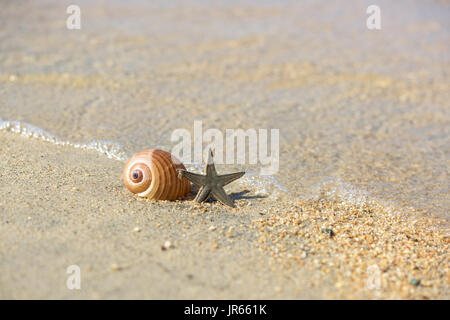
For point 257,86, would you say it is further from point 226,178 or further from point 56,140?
point 226,178

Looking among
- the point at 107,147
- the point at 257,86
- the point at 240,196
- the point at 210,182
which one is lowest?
the point at 240,196

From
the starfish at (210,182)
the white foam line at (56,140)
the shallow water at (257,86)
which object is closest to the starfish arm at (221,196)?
the starfish at (210,182)

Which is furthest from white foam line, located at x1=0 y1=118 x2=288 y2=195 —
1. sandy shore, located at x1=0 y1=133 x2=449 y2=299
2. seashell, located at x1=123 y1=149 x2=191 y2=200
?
seashell, located at x1=123 y1=149 x2=191 y2=200

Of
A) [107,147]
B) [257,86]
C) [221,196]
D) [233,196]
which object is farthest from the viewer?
[257,86]

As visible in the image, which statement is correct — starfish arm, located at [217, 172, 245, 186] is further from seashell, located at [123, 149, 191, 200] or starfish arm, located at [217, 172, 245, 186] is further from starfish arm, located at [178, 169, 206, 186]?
seashell, located at [123, 149, 191, 200]

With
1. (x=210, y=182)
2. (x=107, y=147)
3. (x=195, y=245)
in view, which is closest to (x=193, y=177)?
(x=210, y=182)
